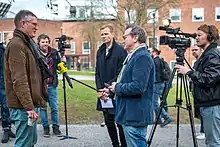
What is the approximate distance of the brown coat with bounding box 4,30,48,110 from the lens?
440cm

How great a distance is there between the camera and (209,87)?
4.80 meters

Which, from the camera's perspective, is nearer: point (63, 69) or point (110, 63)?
point (110, 63)

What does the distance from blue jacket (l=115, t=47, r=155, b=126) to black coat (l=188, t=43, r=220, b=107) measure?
62 centimetres

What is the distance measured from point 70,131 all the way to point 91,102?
344 cm

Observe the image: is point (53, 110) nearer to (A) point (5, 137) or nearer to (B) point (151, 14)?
(A) point (5, 137)

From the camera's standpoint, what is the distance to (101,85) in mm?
6164

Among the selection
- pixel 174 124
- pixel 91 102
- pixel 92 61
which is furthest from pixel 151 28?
pixel 174 124

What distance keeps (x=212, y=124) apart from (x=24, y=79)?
7.44 feet

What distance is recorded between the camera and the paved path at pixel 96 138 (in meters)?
6.95

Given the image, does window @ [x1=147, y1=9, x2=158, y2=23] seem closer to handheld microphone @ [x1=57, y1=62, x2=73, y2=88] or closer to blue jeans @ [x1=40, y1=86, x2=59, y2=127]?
blue jeans @ [x1=40, y1=86, x2=59, y2=127]

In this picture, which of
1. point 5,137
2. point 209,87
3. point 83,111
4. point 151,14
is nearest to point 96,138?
point 5,137

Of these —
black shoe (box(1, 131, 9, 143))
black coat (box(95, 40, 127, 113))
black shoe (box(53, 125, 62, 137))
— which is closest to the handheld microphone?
black shoe (box(53, 125, 62, 137))

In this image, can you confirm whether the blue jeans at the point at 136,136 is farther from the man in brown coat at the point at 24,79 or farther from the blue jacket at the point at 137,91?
the man in brown coat at the point at 24,79

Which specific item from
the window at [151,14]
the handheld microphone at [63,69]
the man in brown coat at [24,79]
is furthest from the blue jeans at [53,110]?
the window at [151,14]
